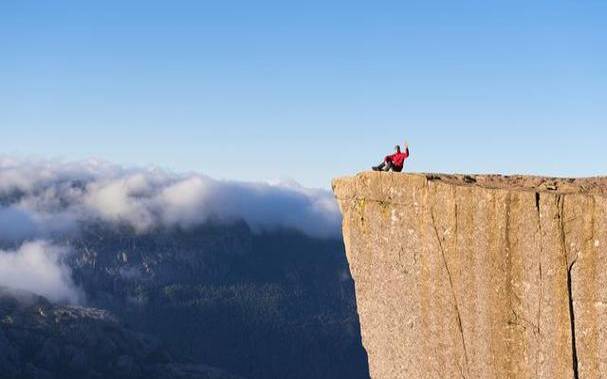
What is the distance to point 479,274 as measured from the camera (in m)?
22.1

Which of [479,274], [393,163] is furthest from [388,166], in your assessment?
[479,274]

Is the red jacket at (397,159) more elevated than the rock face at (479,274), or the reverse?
the red jacket at (397,159)

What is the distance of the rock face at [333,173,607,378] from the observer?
20.0m

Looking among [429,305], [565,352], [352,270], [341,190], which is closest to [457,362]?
[429,305]

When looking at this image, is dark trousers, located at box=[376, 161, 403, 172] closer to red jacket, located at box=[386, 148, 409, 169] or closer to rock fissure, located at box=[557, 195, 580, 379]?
red jacket, located at box=[386, 148, 409, 169]

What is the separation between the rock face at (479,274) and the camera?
787 inches

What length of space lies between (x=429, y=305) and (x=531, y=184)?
5.12 meters

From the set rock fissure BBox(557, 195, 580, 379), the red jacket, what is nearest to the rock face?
rock fissure BBox(557, 195, 580, 379)

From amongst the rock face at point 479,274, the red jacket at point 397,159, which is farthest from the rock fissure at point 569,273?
the red jacket at point 397,159

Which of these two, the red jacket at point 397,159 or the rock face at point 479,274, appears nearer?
the rock face at point 479,274

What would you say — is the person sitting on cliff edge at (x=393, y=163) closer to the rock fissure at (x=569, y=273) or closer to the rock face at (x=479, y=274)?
the rock face at (x=479, y=274)

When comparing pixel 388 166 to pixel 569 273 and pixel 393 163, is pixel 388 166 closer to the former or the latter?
pixel 393 163

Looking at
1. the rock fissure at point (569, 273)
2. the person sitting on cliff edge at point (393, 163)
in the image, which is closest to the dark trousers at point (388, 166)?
the person sitting on cliff edge at point (393, 163)

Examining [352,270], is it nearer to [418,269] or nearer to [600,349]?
[418,269]
